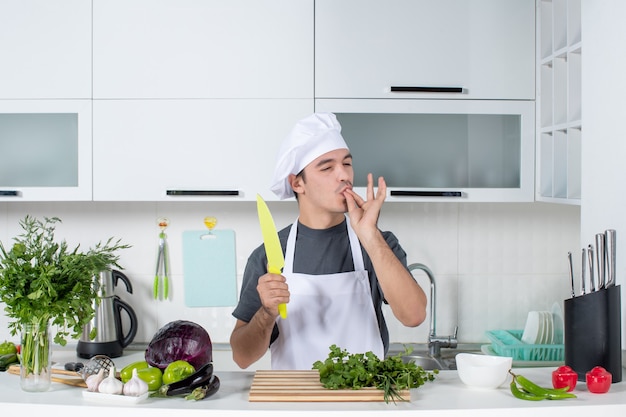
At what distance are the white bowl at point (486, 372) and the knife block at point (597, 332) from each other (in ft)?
0.85

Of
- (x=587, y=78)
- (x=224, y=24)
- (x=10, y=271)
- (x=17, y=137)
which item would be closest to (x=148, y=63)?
(x=224, y=24)

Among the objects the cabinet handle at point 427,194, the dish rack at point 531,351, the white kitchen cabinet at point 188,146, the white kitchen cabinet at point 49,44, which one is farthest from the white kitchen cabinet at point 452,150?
the white kitchen cabinet at point 49,44

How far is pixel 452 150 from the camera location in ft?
8.73

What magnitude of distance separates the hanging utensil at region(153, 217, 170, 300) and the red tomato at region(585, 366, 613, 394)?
1.82m

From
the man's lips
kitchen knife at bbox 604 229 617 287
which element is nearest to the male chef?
the man's lips

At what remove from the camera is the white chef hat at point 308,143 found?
1953 mm

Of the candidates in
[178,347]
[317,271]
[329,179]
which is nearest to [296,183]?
[329,179]

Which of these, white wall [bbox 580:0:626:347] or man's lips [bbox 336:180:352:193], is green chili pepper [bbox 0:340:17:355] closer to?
man's lips [bbox 336:180:352:193]

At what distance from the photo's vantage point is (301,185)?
2.01m

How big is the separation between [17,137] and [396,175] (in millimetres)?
1371

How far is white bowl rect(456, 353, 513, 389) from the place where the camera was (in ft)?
5.10

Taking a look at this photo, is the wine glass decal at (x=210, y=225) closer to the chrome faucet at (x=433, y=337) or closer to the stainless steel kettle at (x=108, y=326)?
the stainless steel kettle at (x=108, y=326)

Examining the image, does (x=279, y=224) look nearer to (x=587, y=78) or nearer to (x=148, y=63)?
(x=148, y=63)

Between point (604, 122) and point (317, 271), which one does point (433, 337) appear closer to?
point (317, 271)
